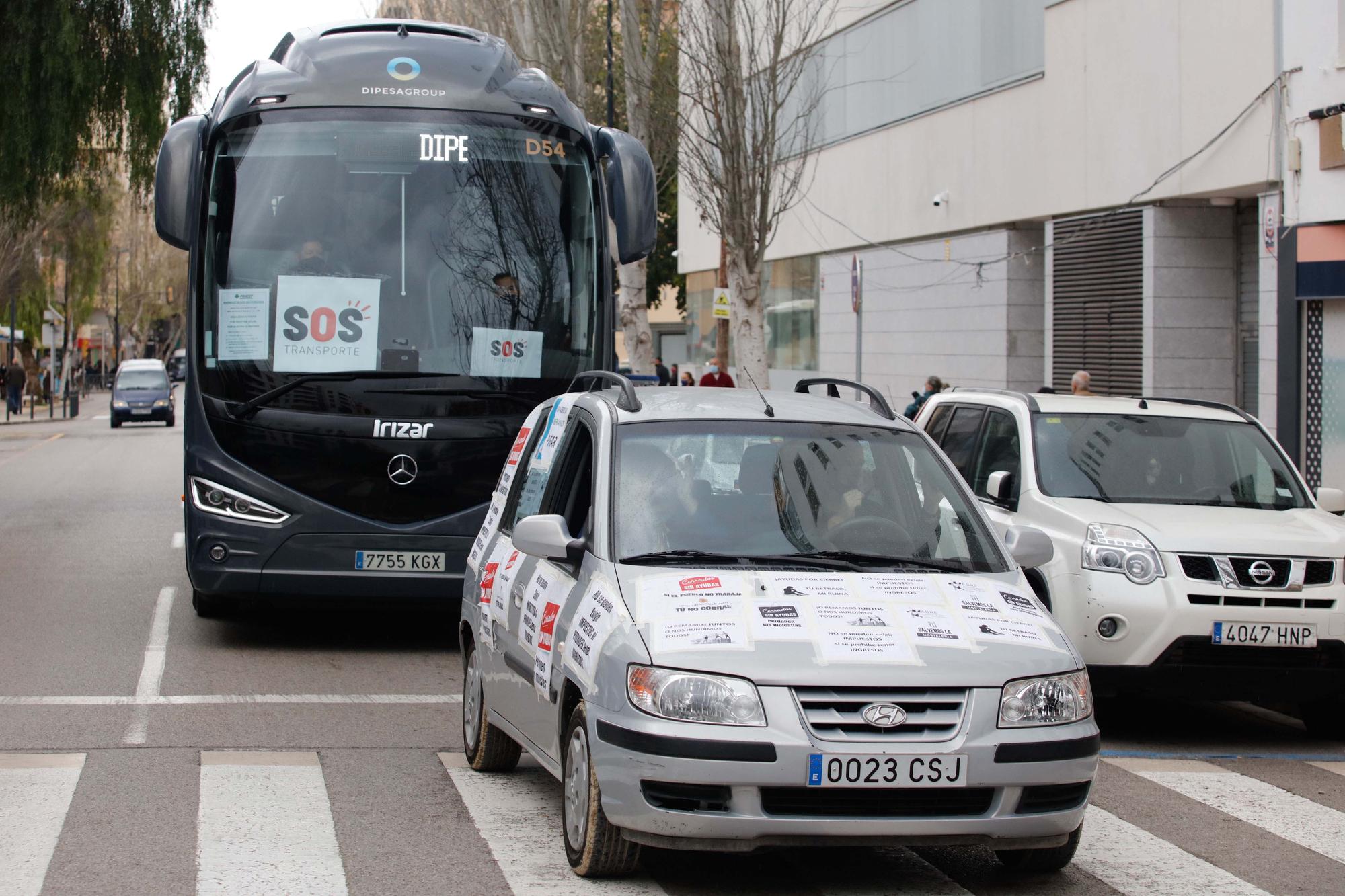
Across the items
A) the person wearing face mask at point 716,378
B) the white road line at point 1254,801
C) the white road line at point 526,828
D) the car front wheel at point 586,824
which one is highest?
the person wearing face mask at point 716,378

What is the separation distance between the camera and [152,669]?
1042 centimetres

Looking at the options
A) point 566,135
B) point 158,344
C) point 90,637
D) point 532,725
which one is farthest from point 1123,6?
point 158,344

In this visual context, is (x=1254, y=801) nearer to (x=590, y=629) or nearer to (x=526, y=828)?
(x=526, y=828)

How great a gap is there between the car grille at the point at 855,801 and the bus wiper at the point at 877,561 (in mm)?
1021

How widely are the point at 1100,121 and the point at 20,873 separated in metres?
19.5

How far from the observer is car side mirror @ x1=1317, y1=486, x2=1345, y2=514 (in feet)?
31.8

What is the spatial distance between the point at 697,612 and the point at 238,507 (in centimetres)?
595

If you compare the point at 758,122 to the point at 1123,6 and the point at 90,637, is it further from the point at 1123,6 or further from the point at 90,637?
the point at 90,637

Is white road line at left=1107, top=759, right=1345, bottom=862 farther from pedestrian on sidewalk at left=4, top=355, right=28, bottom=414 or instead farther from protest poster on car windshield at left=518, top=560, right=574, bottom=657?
pedestrian on sidewalk at left=4, top=355, right=28, bottom=414

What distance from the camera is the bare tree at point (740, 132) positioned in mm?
28094

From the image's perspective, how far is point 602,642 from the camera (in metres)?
5.70

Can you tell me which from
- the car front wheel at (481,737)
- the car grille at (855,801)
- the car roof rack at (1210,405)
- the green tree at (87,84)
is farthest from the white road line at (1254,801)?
the green tree at (87,84)

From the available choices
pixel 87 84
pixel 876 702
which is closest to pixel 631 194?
pixel 876 702

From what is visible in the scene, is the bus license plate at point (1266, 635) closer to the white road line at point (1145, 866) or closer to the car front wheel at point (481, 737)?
the white road line at point (1145, 866)
